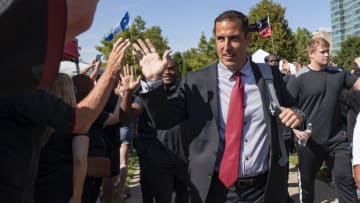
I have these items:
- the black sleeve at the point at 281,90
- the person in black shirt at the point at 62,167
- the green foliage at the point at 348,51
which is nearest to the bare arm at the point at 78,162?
the person in black shirt at the point at 62,167

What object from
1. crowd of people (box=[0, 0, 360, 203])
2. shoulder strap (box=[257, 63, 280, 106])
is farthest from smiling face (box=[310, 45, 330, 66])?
shoulder strap (box=[257, 63, 280, 106])

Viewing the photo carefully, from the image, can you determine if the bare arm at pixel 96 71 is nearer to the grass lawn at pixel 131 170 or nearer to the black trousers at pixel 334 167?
the grass lawn at pixel 131 170

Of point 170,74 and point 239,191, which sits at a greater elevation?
point 170,74

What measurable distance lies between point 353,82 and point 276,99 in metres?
2.85

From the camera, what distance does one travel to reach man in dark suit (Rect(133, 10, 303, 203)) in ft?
11.2

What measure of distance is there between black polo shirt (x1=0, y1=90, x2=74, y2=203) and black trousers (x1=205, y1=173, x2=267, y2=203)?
156 cm

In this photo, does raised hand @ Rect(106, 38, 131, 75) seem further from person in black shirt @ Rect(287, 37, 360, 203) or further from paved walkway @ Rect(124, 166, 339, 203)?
paved walkway @ Rect(124, 166, 339, 203)

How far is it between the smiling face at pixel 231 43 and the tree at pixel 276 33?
43.1 meters

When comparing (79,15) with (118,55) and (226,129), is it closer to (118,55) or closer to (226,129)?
(118,55)

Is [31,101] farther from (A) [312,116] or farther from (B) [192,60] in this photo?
(B) [192,60]

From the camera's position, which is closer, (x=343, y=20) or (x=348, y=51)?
(x=348, y=51)

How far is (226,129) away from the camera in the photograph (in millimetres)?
3479

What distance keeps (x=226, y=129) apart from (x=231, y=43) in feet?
2.28

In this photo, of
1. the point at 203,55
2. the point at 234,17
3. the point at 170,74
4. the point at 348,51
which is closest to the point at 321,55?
the point at 170,74
